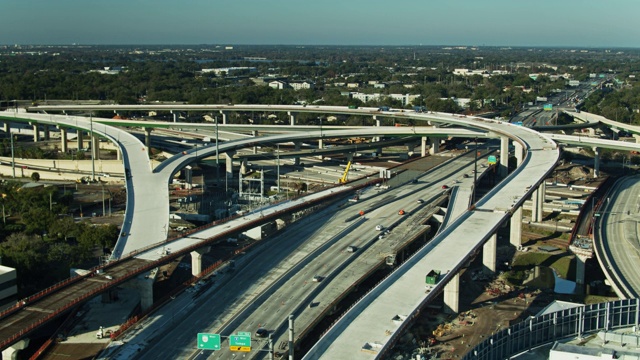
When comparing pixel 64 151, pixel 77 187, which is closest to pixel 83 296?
pixel 77 187

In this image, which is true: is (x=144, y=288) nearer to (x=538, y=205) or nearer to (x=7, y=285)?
(x=7, y=285)

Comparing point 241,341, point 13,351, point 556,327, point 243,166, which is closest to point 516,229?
point 556,327

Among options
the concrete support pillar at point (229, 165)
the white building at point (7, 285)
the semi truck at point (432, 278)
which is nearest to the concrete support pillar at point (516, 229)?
the semi truck at point (432, 278)

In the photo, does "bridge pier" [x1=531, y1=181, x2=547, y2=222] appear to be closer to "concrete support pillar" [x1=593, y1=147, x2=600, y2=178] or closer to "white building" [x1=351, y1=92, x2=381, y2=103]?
"concrete support pillar" [x1=593, y1=147, x2=600, y2=178]

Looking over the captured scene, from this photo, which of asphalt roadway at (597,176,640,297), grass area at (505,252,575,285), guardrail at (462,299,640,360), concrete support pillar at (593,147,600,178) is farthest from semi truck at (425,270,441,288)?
concrete support pillar at (593,147,600,178)

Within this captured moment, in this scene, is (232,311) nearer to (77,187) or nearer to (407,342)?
(407,342)
